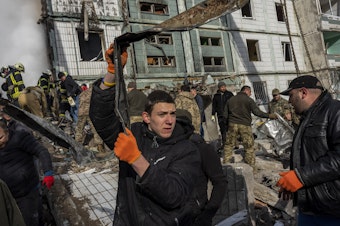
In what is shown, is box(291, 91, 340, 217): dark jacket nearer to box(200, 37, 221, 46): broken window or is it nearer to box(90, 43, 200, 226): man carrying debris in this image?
box(90, 43, 200, 226): man carrying debris

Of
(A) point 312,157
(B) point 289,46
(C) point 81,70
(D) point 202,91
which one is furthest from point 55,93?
(B) point 289,46

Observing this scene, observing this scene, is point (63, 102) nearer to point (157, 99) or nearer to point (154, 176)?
point (157, 99)

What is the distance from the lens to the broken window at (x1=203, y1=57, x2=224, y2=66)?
1741 cm

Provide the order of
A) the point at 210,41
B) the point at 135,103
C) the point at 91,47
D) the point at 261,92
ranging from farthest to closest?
the point at 261,92 → the point at 210,41 → the point at 91,47 → the point at 135,103

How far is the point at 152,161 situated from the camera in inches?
71.2

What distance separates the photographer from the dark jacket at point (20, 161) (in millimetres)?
3287

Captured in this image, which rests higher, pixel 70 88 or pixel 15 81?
pixel 15 81

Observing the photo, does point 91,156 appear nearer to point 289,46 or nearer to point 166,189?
point 166,189

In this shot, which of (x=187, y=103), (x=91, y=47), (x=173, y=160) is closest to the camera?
(x=173, y=160)

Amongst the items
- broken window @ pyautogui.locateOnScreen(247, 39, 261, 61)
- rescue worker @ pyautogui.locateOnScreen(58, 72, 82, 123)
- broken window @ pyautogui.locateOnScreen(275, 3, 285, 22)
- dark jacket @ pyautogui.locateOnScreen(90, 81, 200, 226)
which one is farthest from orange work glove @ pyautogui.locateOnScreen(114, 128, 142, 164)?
broken window @ pyautogui.locateOnScreen(275, 3, 285, 22)

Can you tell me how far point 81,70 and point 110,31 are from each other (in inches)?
107

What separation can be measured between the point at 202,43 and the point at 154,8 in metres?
3.78

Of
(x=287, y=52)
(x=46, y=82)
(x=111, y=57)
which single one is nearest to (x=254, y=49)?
(x=287, y=52)

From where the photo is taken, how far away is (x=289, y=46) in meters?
21.2
